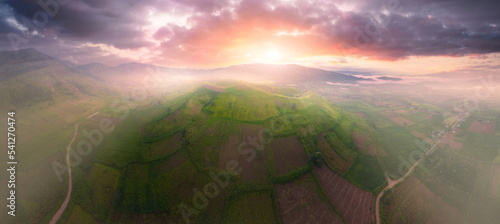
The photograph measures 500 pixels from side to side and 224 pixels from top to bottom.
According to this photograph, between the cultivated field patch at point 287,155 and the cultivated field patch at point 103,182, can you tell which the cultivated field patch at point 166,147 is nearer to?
the cultivated field patch at point 103,182

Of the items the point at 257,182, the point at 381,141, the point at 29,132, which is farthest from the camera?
the point at 381,141

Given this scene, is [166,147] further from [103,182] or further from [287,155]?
[287,155]

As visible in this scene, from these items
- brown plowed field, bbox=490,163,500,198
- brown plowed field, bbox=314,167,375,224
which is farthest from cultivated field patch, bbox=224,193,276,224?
brown plowed field, bbox=490,163,500,198

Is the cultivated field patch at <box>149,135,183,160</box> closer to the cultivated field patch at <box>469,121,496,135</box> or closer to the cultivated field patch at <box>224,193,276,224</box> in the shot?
the cultivated field patch at <box>224,193,276,224</box>

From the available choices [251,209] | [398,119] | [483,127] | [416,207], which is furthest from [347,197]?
[483,127]

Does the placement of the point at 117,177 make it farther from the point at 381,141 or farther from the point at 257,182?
the point at 381,141

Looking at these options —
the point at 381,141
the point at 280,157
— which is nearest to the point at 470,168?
the point at 381,141

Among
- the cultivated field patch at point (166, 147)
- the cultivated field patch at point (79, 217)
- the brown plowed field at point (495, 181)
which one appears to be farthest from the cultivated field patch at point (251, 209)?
the brown plowed field at point (495, 181)
